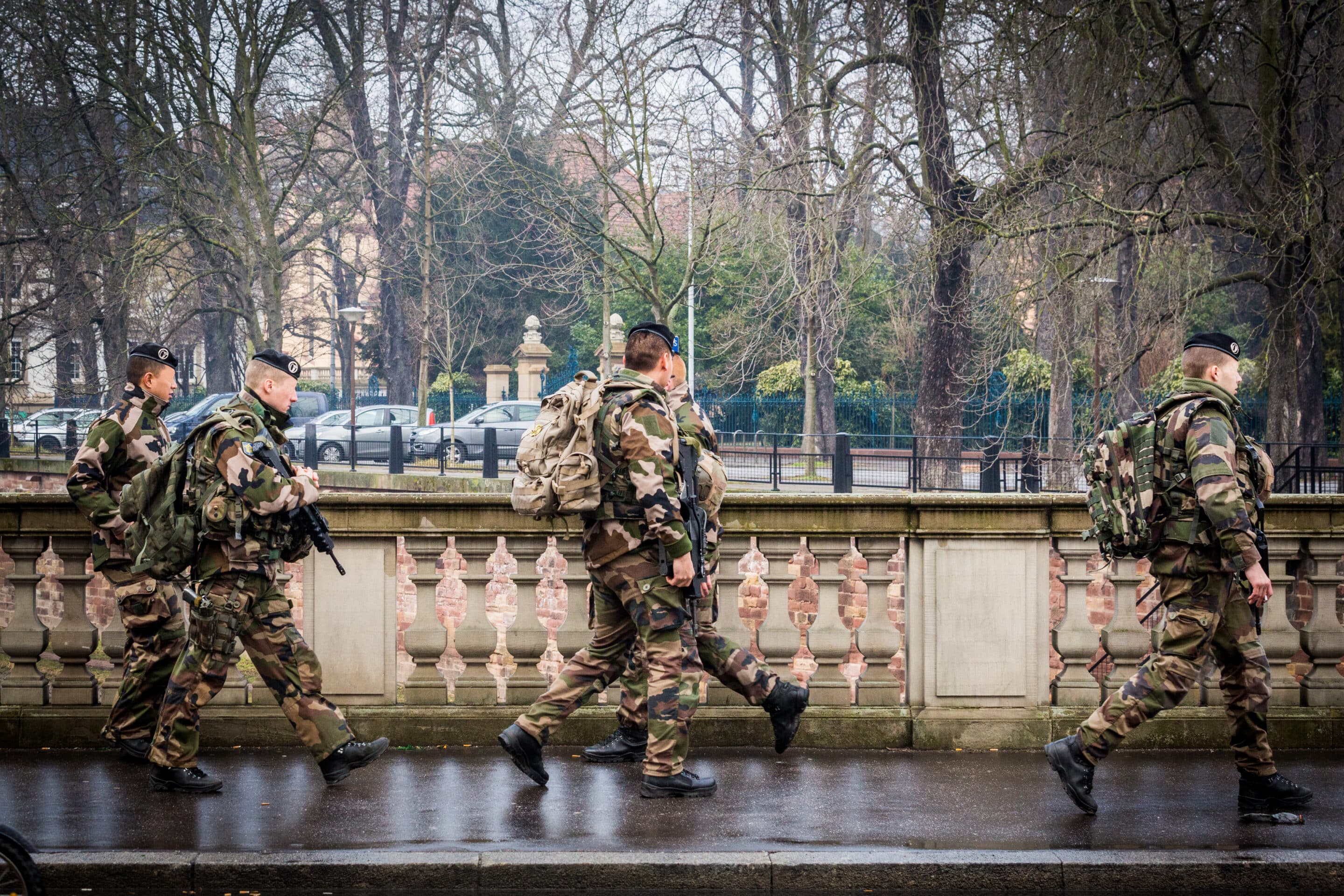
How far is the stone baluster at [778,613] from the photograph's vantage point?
6676 millimetres

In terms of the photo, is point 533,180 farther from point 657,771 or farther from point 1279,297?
point 657,771

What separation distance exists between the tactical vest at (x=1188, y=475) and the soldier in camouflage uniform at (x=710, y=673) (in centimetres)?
180

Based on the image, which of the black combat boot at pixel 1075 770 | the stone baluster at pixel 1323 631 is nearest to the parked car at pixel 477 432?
the stone baluster at pixel 1323 631

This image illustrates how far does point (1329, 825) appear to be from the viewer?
5.34 metres

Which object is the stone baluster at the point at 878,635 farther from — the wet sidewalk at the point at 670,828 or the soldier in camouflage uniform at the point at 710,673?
the soldier in camouflage uniform at the point at 710,673

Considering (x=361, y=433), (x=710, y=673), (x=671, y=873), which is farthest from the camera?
(x=361, y=433)

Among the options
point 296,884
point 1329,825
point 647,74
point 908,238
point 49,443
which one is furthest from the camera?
point 49,443

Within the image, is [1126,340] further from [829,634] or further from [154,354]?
[154,354]

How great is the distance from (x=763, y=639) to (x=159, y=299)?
33.9m

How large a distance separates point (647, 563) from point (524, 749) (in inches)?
37.4

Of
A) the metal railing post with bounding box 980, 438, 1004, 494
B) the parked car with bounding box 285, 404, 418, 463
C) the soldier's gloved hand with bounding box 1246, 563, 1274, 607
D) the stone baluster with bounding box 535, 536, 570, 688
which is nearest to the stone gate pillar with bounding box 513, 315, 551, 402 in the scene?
the parked car with bounding box 285, 404, 418, 463

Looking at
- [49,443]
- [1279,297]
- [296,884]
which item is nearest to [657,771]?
[296,884]

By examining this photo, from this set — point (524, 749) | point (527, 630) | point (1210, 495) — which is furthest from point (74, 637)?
point (1210, 495)

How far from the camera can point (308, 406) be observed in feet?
139
